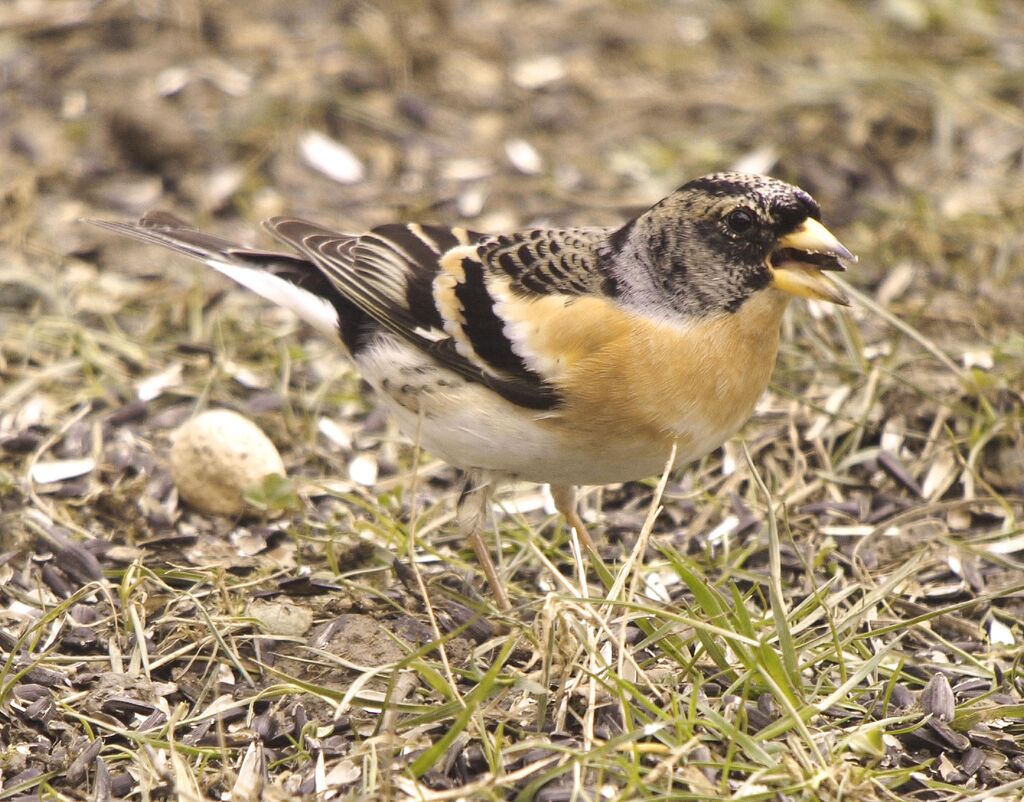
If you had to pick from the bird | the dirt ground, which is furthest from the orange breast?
the dirt ground

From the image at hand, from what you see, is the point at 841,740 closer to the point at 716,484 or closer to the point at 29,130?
the point at 716,484

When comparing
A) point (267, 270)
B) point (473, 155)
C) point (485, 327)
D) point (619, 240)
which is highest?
point (619, 240)

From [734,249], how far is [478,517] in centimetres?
78

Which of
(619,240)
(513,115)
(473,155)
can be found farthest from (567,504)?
(513,115)

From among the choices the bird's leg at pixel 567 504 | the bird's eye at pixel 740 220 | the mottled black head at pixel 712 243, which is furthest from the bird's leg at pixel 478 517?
the bird's eye at pixel 740 220

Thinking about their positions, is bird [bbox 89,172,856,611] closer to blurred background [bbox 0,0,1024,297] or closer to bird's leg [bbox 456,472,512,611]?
bird's leg [bbox 456,472,512,611]

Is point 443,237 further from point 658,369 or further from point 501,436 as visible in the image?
point 658,369

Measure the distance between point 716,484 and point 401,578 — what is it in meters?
0.88

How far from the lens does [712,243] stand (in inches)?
106

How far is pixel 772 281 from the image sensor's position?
267 centimetres

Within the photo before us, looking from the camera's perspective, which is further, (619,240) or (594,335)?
(619,240)

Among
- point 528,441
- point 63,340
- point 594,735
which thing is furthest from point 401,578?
point 63,340

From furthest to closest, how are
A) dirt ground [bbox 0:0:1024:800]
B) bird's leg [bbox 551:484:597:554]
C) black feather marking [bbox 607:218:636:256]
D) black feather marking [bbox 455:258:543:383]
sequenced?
bird's leg [bbox 551:484:597:554], black feather marking [bbox 607:218:636:256], black feather marking [bbox 455:258:543:383], dirt ground [bbox 0:0:1024:800]

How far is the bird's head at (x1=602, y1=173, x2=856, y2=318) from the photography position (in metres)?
2.63
